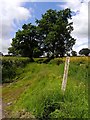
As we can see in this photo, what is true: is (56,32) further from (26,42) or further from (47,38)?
(26,42)

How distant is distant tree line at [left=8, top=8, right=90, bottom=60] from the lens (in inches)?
1802

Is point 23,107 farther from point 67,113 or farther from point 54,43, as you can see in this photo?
point 54,43

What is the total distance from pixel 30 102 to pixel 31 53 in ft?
120

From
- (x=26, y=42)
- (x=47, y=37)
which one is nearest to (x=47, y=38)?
(x=47, y=37)

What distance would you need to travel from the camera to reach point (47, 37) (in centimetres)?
4619

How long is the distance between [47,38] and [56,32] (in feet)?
4.95

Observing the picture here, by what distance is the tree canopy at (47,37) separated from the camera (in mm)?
45756

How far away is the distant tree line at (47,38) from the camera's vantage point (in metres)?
45.8

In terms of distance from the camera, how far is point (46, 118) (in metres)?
8.69

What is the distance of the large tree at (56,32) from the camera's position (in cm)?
4616

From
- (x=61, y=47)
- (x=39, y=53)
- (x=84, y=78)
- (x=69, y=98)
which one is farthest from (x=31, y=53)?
(x=69, y=98)

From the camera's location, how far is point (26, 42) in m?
46.1

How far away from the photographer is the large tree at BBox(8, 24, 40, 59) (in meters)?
45.4

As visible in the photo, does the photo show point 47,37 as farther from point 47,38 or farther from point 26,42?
point 26,42
